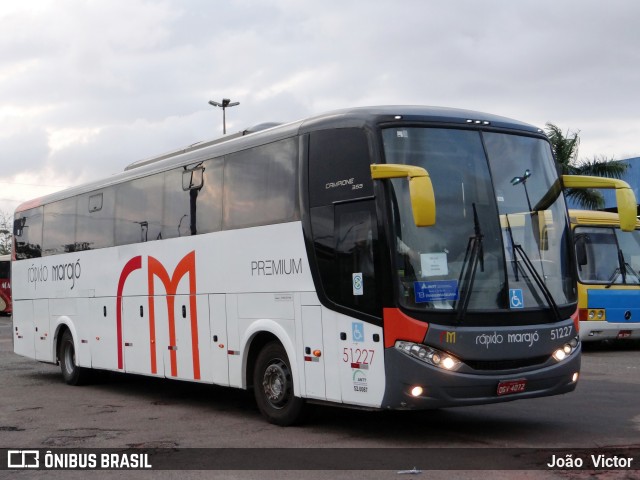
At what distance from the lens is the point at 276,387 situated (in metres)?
10.9

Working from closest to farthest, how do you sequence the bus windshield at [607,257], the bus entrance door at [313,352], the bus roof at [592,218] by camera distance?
the bus entrance door at [313,352] → the bus windshield at [607,257] → the bus roof at [592,218]

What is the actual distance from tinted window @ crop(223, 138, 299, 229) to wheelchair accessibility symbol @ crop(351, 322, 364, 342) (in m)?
1.57

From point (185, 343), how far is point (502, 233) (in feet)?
17.4

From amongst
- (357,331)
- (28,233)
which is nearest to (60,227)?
(28,233)

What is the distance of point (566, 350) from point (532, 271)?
966 millimetres

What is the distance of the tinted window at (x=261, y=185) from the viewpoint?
421 inches

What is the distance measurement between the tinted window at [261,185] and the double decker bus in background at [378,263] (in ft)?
0.08

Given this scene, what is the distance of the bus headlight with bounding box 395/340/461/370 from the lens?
29.6 feet

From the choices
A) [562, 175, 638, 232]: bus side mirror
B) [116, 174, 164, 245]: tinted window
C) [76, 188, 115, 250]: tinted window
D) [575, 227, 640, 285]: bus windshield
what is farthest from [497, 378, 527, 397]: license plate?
[575, 227, 640, 285]: bus windshield

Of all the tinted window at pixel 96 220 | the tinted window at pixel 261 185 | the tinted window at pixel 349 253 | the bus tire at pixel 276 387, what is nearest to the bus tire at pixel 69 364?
the tinted window at pixel 96 220

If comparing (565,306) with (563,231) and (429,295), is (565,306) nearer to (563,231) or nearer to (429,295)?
(563,231)

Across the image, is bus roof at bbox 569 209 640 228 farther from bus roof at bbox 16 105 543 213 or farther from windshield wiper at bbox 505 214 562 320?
windshield wiper at bbox 505 214 562 320

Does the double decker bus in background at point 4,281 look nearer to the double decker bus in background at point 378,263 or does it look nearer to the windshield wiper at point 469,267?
the double decker bus in background at point 378,263

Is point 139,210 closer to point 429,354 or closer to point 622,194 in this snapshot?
point 429,354
